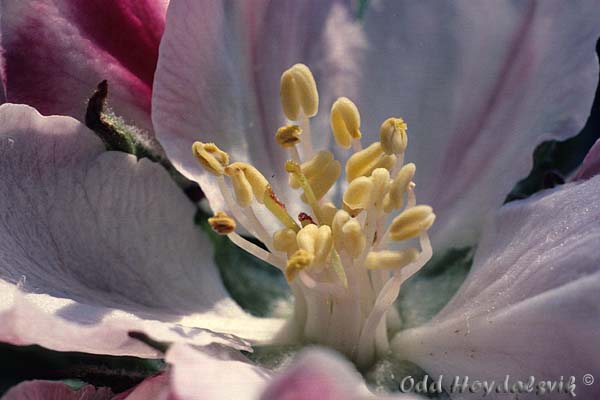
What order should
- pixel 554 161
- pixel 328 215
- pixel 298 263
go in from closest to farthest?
pixel 298 263 < pixel 328 215 < pixel 554 161

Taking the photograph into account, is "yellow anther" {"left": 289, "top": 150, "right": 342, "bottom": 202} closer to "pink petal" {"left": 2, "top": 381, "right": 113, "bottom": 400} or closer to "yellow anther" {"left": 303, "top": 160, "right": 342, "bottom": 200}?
"yellow anther" {"left": 303, "top": 160, "right": 342, "bottom": 200}

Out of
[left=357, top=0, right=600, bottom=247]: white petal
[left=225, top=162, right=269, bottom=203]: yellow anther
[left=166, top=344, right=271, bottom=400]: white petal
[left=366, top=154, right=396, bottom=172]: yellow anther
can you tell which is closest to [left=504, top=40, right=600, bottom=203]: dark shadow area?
[left=357, top=0, right=600, bottom=247]: white petal

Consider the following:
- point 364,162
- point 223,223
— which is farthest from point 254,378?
point 364,162

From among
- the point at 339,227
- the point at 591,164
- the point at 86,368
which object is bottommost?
the point at 86,368

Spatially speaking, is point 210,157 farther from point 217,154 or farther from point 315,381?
point 315,381

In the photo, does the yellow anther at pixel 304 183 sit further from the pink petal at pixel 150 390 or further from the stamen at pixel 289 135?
the pink petal at pixel 150 390
